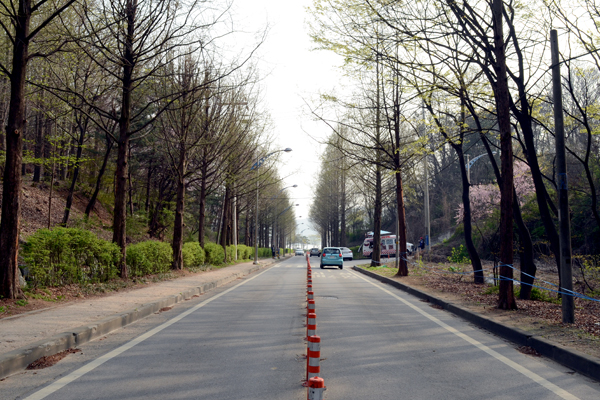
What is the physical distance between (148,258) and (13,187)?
7994mm

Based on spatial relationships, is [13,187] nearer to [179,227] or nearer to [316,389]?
[316,389]

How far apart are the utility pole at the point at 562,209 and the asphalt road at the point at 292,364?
1.46 m

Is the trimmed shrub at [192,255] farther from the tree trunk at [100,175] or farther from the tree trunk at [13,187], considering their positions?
the tree trunk at [13,187]

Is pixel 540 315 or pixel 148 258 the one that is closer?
pixel 540 315

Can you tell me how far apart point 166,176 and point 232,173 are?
9567 mm

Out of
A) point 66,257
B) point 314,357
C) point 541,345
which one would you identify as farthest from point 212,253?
point 314,357

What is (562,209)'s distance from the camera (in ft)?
27.4

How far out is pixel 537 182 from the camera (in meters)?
11.6

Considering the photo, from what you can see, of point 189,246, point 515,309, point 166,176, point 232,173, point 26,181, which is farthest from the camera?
point 166,176

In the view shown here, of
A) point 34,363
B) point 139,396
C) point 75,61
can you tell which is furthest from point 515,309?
point 75,61

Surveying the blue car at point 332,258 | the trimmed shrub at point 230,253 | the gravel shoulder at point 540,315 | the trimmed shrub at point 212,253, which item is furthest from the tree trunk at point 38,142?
the gravel shoulder at point 540,315

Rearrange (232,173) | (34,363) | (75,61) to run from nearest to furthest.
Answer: (34,363)
(75,61)
(232,173)

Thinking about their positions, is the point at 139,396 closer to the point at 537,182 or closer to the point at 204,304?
the point at 204,304

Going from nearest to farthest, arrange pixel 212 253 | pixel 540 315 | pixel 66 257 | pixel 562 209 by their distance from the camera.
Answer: pixel 562 209
pixel 540 315
pixel 66 257
pixel 212 253
